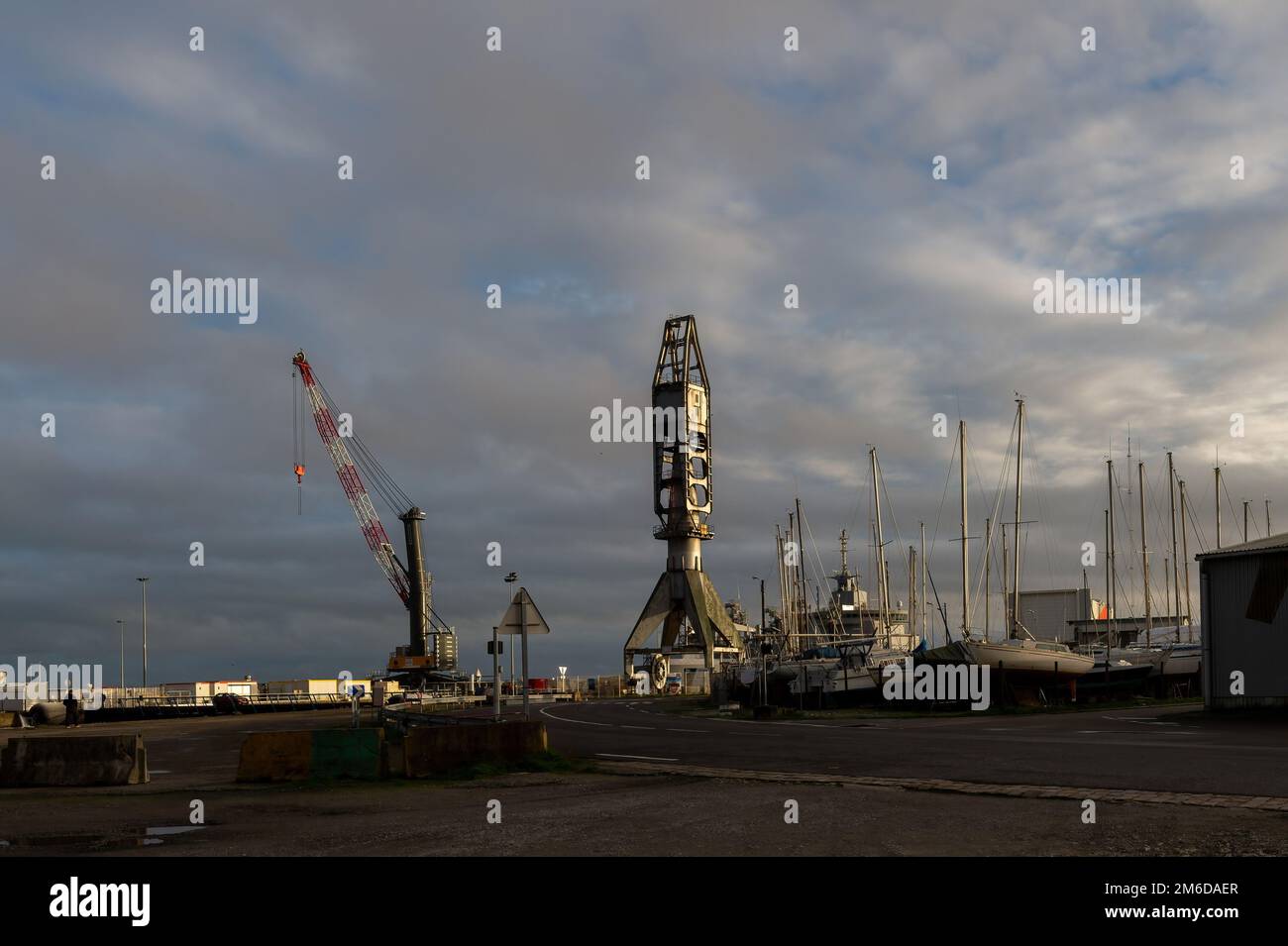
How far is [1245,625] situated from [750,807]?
25450 mm

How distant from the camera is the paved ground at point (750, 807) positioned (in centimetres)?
997

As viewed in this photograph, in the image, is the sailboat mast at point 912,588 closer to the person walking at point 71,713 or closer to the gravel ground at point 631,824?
the person walking at point 71,713

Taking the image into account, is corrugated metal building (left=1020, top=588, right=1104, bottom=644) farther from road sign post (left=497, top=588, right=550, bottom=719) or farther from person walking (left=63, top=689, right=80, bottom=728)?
road sign post (left=497, top=588, right=550, bottom=719)

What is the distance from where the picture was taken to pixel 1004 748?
21.4 meters

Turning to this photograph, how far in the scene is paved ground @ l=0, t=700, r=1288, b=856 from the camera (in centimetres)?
997

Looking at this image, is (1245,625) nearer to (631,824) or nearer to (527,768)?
(527,768)

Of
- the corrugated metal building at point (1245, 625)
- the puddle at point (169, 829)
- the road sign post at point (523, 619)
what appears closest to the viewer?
the puddle at point (169, 829)

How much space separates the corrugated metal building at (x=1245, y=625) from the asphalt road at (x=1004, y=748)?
1.50 meters

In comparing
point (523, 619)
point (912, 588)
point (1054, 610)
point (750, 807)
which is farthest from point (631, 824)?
point (1054, 610)

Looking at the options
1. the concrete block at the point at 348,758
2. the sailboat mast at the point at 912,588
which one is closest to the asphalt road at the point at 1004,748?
the concrete block at the point at 348,758

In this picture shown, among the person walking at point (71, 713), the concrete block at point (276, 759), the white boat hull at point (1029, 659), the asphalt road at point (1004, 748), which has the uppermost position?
the concrete block at point (276, 759)
